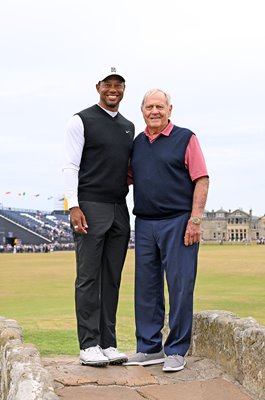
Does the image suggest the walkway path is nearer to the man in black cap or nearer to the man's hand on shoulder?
the man in black cap

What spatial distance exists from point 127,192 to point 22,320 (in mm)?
7692

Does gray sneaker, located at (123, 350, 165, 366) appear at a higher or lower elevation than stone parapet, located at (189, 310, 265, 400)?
lower

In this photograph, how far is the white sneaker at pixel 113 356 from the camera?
5.61 m

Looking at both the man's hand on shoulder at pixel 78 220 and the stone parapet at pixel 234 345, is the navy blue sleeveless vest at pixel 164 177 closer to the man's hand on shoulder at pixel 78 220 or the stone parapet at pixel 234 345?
the man's hand on shoulder at pixel 78 220

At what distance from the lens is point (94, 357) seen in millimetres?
5477

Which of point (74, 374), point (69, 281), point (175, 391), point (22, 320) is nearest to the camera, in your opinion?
point (175, 391)

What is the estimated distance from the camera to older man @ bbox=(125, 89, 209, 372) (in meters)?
5.49

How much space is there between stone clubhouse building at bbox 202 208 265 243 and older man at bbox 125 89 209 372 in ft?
485

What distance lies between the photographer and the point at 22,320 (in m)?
12.8

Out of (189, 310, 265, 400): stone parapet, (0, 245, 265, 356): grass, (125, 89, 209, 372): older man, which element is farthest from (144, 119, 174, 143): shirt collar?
(0, 245, 265, 356): grass

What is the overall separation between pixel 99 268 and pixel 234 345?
1277 mm

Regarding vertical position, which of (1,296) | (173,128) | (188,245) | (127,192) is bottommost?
(1,296)

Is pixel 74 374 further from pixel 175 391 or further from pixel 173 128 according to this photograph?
pixel 173 128

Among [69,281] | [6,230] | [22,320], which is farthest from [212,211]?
[22,320]
